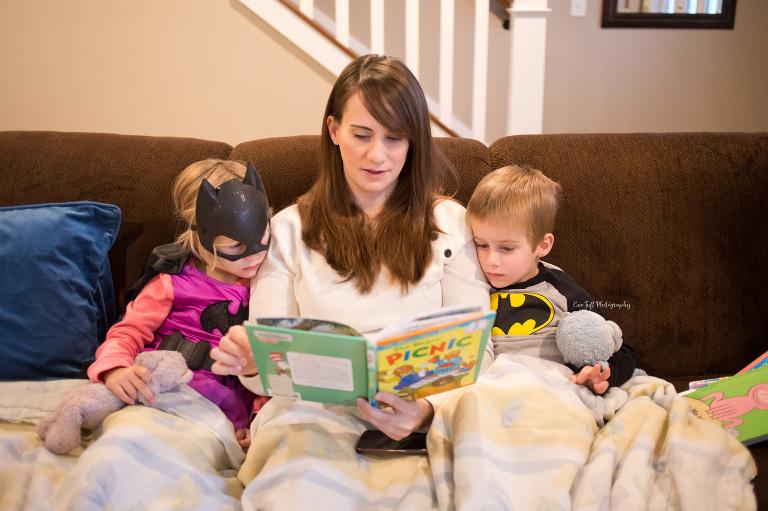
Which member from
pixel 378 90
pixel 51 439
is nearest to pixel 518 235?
pixel 378 90

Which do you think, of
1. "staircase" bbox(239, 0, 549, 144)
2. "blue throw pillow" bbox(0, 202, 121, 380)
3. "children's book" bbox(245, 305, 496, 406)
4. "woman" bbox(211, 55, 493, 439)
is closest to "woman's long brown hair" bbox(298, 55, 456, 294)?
"woman" bbox(211, 55, 493, 439)

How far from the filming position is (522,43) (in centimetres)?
217

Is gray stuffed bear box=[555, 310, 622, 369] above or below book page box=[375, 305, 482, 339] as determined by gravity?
below

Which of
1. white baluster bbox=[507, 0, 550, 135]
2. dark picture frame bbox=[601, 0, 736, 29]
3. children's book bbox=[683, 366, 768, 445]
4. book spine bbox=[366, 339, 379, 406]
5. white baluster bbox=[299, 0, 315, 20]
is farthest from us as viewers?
dark picture frame bbox=[601, 0, 736, 29]

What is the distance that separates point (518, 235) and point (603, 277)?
1.22 ft

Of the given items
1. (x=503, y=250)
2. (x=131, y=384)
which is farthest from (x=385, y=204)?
(x=131, y=384)

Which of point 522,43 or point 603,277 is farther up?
point 522,43

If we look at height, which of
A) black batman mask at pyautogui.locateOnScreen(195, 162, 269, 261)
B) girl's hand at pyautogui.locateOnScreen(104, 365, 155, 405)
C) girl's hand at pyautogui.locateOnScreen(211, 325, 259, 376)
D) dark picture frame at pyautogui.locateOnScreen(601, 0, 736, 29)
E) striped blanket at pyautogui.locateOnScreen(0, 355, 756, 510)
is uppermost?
dark picture frame at pyautogui.locateOnScreen(601, 0, 736, 29)

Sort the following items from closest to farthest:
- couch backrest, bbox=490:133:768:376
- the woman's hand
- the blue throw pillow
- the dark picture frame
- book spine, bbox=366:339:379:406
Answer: book spine, bbox=366:339:379:406
the woman's hand
the blue throw pillow
couch backrest, bbox=490:133:768:376
the dark picture frame

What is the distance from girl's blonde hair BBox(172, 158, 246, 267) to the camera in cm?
133

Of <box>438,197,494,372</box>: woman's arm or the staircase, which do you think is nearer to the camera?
<box>438,197,494,372</box>: woman's arm

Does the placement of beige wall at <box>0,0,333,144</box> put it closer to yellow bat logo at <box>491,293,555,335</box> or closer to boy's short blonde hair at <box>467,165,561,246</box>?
boy's short blonde hair at <box>467,165,561,246</box>

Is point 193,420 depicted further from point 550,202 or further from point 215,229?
point 550,202

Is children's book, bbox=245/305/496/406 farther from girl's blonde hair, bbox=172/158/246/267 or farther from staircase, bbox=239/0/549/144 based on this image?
staircase, bbox=239/0/549/144
